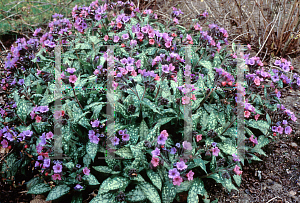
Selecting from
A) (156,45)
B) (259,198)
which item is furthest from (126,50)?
(259,198)

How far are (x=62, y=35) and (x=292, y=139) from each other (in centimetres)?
288

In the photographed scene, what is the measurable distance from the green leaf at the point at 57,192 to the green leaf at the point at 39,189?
0.10 metres

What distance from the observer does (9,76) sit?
2.90 metres

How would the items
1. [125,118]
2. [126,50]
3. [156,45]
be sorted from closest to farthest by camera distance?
[125,118]
[126,50]
[156,45]

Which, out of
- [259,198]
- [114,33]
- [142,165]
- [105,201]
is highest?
[114,33]

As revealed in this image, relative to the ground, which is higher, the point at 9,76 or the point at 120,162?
the point at 9,76

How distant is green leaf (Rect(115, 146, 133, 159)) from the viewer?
2.09 metres

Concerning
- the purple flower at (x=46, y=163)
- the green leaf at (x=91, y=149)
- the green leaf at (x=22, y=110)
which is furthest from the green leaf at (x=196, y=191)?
the green leaf at (x=22, y=110)

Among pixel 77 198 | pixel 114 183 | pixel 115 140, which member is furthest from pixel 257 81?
pixel 77 198

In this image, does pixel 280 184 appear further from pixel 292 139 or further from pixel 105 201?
pixel 105 201

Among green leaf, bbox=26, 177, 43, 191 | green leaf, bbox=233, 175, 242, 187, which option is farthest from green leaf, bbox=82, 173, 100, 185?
green leaf, bbox=233, 175, 242, 187

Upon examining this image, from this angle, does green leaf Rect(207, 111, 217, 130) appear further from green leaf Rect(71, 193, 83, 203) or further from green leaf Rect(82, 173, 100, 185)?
green leaf Rect(71, 193, 83, 203)

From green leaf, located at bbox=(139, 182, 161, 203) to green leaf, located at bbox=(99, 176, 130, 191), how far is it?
0.46 ft

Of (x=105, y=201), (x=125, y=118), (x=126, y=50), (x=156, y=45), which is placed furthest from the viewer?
(x=156, y=45)
